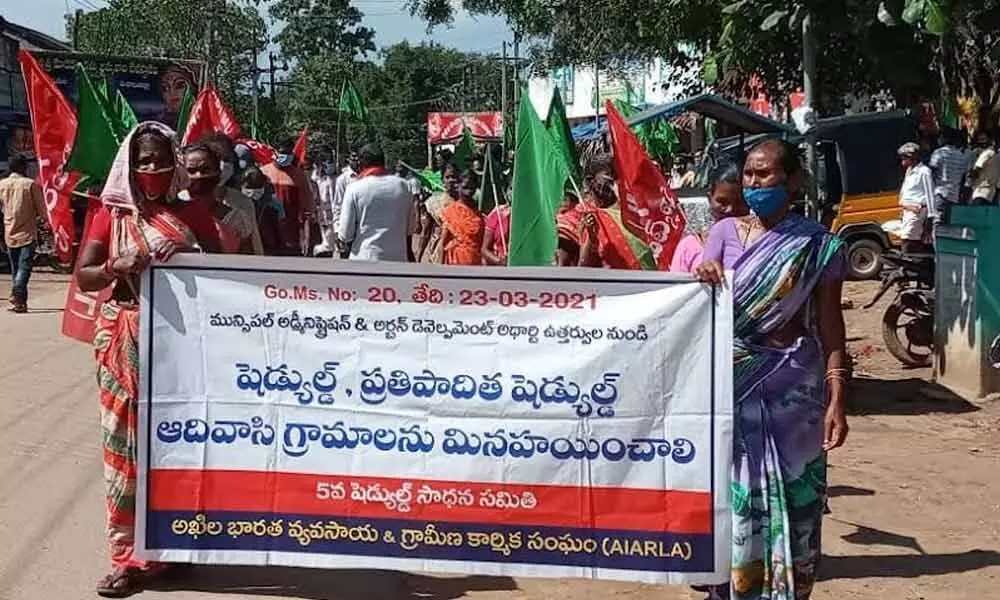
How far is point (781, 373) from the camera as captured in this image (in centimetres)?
401

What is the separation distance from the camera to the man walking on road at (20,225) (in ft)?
47.8

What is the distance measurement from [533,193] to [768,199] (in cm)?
319

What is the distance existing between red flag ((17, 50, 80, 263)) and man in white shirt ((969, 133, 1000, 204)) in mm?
9319

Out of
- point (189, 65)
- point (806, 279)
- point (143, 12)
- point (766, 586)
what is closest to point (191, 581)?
point (766, 586)

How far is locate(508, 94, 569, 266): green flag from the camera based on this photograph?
695 centimetres

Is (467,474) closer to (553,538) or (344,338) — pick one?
(553,538)

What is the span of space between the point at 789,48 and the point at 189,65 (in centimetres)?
1687

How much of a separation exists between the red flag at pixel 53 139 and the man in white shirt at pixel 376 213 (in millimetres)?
1923

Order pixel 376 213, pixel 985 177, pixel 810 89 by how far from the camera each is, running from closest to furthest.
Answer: pixel 810 89 → pixel 376 213 → pixel 985 177

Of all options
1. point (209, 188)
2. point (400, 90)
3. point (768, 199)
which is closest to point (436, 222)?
point (209, 188)

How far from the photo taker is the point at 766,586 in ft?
13.2

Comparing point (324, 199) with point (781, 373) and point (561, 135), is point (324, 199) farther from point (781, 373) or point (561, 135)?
point (781, 373)

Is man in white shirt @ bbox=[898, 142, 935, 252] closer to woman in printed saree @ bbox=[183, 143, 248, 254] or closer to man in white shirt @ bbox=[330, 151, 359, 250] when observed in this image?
man in white shirt @ bbox=[330, 151, 359, 250]

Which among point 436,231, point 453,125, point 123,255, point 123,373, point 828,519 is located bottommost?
point 828,519
